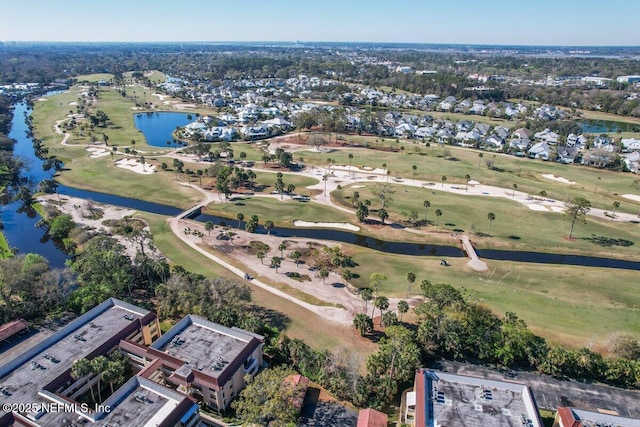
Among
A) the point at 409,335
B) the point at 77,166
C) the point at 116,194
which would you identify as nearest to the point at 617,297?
the point at 409,335

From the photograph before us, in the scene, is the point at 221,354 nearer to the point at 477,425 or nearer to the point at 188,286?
the point at 188,286

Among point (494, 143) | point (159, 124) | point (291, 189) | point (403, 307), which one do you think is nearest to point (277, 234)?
point (291, 189)

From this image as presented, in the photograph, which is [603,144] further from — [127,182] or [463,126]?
[127,182]

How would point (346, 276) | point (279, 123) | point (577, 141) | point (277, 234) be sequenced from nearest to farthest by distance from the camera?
point (346, 276)
point (277, 234)
point (577, 141)
point (279, 123)

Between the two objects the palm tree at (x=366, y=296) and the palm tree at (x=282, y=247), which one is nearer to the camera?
the palm tree at (x=366, y=296)

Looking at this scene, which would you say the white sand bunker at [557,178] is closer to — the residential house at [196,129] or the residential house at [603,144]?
the residential house at [603,144]

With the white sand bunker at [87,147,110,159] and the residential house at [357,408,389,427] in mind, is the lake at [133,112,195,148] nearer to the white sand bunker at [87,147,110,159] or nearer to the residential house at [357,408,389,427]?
the white sand bunker at [87,147,110,159]

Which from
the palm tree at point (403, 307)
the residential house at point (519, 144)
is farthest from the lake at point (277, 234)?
the residential house at point (519, 144)

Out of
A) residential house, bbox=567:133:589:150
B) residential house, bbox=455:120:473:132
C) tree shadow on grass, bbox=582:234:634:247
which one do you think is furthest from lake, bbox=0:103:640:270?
residential house, bbox=455:120:473:132
